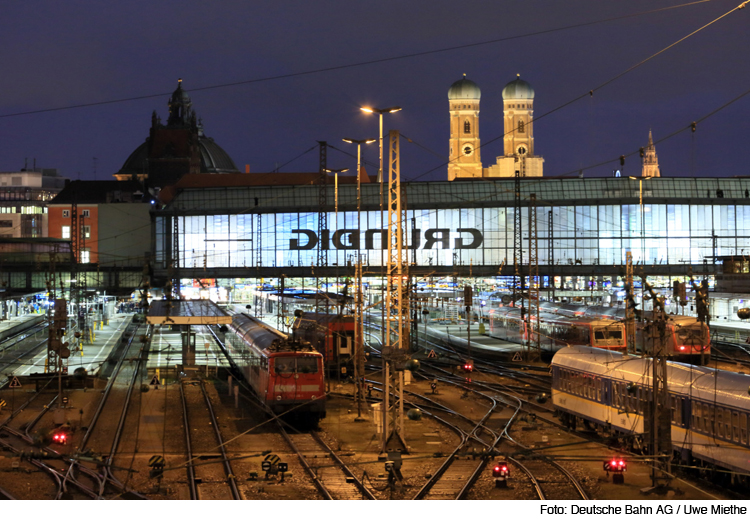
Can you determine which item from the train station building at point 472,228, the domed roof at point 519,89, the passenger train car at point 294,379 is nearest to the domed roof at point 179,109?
the train station building at point 472,228

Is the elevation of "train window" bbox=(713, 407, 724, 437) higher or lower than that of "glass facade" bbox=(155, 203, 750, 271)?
lower

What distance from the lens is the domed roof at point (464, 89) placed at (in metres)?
172

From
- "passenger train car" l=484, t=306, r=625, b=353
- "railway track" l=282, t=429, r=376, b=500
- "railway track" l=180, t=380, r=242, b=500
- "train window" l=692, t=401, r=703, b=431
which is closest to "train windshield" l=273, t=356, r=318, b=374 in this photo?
"railway track" l=282, t=429, r=376, b=500

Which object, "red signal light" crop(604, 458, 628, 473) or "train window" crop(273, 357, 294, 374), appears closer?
"red signal light" crop(604, 458, 628, 473)

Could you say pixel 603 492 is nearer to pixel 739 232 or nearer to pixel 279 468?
pixel 279 468

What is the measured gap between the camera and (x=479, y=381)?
3925 cm

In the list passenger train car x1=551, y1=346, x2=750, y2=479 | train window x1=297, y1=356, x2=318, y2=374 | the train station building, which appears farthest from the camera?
the train station building

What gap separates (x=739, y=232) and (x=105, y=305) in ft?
209

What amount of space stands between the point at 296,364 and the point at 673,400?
11099 millimetres

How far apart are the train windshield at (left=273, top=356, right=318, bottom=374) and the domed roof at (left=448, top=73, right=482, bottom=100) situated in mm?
151984

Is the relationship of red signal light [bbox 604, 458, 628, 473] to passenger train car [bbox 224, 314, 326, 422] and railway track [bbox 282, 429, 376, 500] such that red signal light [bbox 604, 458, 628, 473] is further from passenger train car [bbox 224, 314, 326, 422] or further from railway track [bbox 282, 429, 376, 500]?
passenger train car [bbox 224, 314, 326, 422]

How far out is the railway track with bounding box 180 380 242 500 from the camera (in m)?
18.4

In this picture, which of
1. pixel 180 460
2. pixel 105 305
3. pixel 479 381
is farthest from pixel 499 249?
pixel 180 460

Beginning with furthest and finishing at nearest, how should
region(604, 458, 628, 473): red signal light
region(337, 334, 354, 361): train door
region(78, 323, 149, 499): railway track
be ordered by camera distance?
region(337, 334, 354, 361): train door
region(604, 458, 628, 473): red signal light
region(78, 323, 149, 499): railway track
